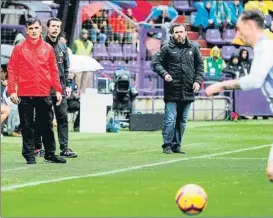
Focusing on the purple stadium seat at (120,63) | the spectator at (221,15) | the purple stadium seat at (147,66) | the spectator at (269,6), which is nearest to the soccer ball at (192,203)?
the purple stadium seat at (120,63)

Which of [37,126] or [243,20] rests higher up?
[243,20]

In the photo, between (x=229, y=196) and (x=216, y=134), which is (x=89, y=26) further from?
(x=229, y=196)

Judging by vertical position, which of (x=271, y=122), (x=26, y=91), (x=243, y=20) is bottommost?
(x=271, y=122)

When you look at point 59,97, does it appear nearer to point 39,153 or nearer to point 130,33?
point 39,153

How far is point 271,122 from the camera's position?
97.7ft

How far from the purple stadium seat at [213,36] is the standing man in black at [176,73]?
21195 millimetres

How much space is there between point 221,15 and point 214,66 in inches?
242

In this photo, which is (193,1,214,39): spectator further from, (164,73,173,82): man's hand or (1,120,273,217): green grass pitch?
(164,73,173,82): man's hand

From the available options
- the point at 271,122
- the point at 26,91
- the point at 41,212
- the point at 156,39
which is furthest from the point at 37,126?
the point at 156,39

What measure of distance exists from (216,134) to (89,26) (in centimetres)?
1022

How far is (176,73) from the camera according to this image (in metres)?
18.6

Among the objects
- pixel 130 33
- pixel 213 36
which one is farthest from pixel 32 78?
pixel 213 36

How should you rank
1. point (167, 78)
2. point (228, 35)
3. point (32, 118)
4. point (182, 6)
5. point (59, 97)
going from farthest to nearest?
point (182, 6), point (228, 35), point (167, 78), point (59, 97), point (32, 118)

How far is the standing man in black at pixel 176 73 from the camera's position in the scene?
1858 centimetres
